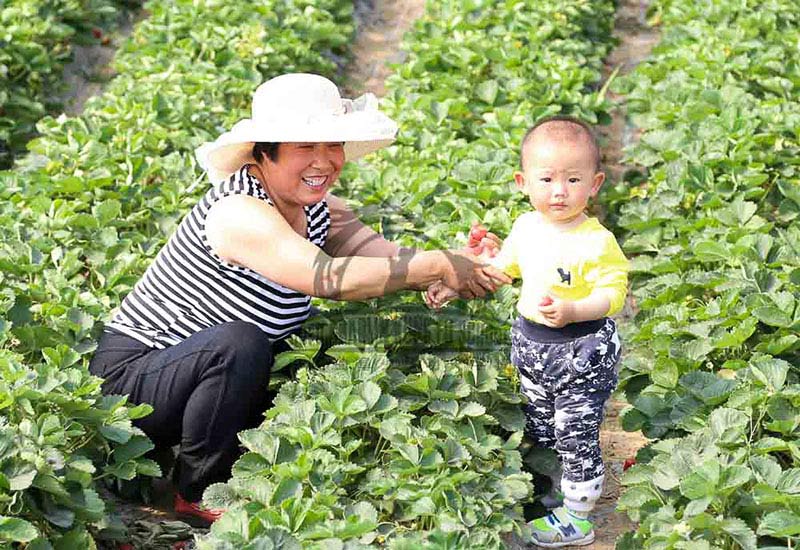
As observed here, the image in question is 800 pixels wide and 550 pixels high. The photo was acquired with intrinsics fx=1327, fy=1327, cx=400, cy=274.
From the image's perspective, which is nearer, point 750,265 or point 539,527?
point 539,527

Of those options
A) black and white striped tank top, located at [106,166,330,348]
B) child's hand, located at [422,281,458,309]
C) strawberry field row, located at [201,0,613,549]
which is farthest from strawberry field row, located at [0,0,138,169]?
child's hand, located at [422,281,458,309]

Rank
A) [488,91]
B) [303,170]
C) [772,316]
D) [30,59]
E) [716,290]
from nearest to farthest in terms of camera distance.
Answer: [303,170], [772,316], [716,290], [488,91], [30,59]

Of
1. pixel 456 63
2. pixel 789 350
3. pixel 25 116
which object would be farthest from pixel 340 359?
pixel 25 116

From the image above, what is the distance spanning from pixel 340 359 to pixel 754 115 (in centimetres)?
310

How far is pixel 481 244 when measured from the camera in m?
4.31

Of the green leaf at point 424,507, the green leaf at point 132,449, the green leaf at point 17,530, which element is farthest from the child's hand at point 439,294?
the green leaf at point 17,530

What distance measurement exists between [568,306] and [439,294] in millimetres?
560

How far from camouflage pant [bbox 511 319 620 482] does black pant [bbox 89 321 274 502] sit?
0.85 meters

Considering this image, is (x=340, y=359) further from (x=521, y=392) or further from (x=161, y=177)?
(x=161, y=177)

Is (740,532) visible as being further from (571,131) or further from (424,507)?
(571,131)

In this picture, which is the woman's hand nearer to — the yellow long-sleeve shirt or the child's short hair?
the yellow long-sleeve shirt

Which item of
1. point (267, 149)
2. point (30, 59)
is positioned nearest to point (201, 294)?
point (267, 149)

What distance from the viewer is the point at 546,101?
6789mm

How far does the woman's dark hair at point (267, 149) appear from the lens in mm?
4168
